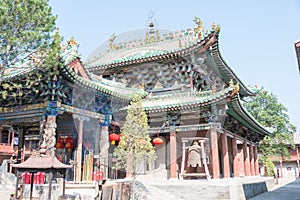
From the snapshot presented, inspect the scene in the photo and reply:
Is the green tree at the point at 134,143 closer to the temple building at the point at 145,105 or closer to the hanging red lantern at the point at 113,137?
the temple building at the point at 145,105

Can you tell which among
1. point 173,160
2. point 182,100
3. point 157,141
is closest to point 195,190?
point 173,160

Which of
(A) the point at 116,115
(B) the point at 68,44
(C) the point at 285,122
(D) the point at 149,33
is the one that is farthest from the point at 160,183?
(C) the point at 285,122

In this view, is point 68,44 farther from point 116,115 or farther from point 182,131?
point 182,131

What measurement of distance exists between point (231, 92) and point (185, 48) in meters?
3.74

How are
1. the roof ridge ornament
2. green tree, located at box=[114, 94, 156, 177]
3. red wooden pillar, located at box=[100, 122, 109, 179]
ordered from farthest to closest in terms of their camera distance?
the roof ridge ornament
red wooden pillar, located at box=[100, 122, 109, 179]
green tree, located at box=[114, 94, 156, 177]

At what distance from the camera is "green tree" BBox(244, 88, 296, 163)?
107ft

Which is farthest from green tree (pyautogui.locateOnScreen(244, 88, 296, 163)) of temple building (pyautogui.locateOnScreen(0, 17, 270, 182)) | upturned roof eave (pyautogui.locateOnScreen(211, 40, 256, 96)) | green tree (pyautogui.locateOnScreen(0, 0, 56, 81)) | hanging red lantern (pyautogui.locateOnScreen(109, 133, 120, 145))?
green tree (pyautogui.locateOnScreen(0, 0, 56, 81))

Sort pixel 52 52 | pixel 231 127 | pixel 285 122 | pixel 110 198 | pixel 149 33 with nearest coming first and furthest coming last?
pixel 52 52 < pixel 110 198 < pixel 231 127 < pixel 149 33 < pixel 285 122

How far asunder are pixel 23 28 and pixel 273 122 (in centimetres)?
3300

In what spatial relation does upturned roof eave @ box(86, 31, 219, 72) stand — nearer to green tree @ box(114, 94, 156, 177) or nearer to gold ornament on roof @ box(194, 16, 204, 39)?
gold ornament on roof @ box(194, 16, 204, 39)

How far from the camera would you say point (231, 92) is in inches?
476

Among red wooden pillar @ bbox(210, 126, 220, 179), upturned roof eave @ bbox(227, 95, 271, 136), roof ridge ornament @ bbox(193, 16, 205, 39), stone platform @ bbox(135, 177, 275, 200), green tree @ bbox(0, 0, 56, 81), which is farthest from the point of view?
roof ridge ornament @ bbox(193, 16, 205, 39)

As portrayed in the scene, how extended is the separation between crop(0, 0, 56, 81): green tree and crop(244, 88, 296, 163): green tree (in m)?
28.9

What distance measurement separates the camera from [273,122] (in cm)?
3509
